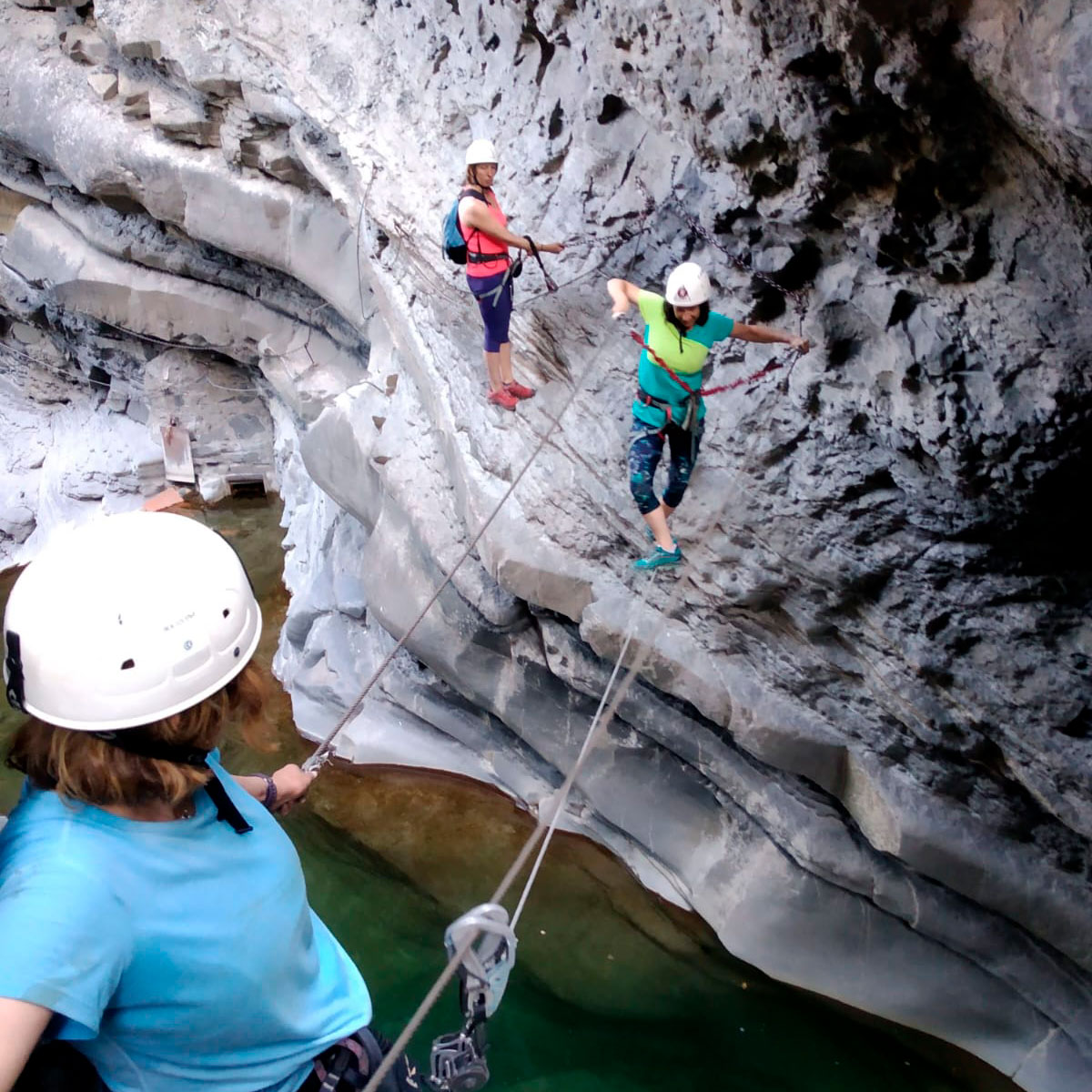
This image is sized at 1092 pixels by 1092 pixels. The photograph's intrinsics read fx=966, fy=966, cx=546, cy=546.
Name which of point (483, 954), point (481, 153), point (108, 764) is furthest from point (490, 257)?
point (108, 764)

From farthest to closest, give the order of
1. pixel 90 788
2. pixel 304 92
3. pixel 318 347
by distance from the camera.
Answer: pixel 318 347 < pixel 304 92 < pixel 90 788

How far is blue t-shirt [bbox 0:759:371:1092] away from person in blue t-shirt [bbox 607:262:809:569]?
75.6 inches

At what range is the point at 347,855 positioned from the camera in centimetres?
457

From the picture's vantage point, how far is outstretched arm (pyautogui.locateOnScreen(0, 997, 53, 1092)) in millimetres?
987

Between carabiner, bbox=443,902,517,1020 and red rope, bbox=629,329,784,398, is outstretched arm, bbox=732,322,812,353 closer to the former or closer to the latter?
red rope, bbox=629,329,784,398

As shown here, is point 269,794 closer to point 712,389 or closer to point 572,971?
point 712,389

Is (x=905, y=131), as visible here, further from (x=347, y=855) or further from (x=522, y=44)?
(x=347, y=855)

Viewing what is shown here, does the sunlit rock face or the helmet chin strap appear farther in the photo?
the sunlit rock face

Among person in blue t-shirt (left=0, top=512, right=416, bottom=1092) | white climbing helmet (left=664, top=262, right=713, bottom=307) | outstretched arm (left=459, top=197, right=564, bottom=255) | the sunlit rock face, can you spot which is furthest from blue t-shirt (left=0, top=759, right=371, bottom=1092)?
outstretched arm (left=459, top=197, right=564, bottom=255)

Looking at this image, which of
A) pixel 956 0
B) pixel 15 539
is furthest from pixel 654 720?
pixel 15 539

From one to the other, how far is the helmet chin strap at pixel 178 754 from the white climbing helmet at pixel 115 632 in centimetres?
1

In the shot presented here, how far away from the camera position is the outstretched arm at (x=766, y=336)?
8.99 ft

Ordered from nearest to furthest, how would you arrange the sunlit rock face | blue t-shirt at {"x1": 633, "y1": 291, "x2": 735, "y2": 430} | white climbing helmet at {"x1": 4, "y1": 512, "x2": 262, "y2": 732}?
white climbing helmet at {"x1": 4, "y1": 512, "x2": 262, "y2": 732}, the sunlit rock face, blue t-shirt at {"x1": 633, "y1": 291, "x2": 735, "y2": 430}

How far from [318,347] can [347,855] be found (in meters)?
3.67
